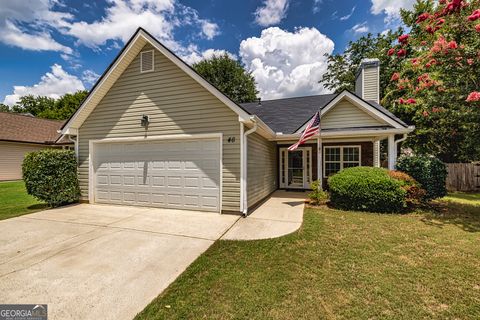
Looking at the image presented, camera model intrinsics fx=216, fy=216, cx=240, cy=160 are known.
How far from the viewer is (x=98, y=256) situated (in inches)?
153

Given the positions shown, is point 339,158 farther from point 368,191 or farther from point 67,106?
point 67,106

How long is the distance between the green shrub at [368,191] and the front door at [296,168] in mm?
4051

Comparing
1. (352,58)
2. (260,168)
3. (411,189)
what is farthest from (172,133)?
(352,58)

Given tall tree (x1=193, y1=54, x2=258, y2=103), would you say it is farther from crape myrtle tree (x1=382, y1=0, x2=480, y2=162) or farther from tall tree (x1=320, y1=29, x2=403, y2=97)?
crape myrtle tree (x1=382, y1=0, x2=480, y2=162)

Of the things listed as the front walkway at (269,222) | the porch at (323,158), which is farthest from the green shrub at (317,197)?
the porch at (323,158)

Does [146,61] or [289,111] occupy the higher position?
[146,61]

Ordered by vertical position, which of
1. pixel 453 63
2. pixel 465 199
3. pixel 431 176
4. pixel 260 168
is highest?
pixel 453 63

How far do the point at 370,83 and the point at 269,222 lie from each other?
11403mm

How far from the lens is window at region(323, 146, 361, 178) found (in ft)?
36.0

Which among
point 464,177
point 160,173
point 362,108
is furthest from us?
point 464,177

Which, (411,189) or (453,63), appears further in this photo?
(411,189)

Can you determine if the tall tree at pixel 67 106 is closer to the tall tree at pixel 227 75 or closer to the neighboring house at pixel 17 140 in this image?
the neighboring house at pixel 17 140

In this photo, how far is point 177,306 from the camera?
2570 mm

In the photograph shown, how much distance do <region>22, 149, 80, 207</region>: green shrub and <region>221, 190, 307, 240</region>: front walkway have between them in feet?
21.7
